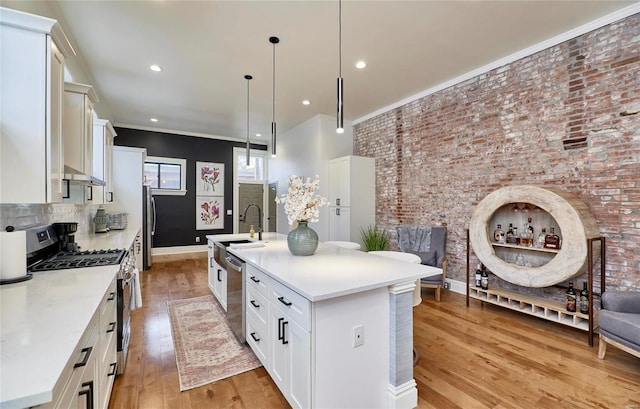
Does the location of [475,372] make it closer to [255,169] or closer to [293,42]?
[293,42]

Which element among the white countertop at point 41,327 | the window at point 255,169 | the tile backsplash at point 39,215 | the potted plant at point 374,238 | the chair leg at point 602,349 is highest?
the window at point 255,169

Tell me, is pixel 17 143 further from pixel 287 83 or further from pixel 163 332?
pixel 287 83

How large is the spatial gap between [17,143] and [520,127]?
14.8 ft

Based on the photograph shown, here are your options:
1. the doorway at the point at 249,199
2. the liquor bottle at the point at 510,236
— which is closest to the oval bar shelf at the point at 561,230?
the liquor bottle at the point at 510,236

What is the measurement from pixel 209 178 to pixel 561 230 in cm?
726

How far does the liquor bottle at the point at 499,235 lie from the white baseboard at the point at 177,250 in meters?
6.72

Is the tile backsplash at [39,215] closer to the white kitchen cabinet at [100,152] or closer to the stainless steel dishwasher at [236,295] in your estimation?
the white kitchen cabinet at [100,152]

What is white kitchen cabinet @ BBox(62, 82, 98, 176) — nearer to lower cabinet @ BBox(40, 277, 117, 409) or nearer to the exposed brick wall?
lower cabinet @ BBox(40, 277, 117, 409)

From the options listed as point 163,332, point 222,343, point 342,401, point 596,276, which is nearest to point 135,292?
point 163,332

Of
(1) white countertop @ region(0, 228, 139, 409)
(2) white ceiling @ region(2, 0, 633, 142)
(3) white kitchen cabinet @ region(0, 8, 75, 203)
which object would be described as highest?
(2) white ceiling @ region(2, 0, 633, 142)

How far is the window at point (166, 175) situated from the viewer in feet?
22.7

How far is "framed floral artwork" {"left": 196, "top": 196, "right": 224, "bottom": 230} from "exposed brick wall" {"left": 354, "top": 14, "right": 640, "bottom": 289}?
15.9 ft

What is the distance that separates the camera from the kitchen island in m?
1.51

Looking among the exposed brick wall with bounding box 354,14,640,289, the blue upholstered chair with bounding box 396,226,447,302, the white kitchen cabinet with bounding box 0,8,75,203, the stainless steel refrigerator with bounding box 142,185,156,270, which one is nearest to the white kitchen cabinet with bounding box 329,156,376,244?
the exposed brick wall with bounding box 354,14,640,289
